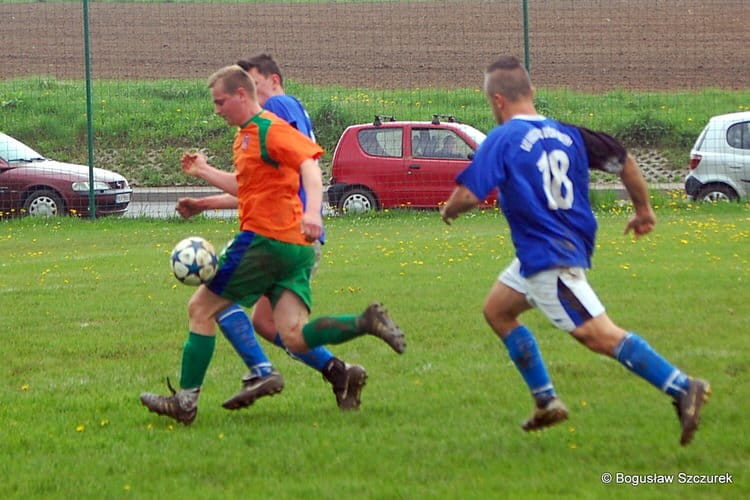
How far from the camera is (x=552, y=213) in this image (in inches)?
210

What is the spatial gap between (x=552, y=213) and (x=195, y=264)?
5.75 ft

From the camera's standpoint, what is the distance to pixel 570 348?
767 centimetres

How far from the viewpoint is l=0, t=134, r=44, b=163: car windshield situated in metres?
18.9

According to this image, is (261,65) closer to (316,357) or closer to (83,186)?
(316,357)

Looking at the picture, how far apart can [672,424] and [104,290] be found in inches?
255

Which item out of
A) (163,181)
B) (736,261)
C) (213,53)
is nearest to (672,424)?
(736,261)

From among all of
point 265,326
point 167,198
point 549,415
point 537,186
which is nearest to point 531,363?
point 549,415

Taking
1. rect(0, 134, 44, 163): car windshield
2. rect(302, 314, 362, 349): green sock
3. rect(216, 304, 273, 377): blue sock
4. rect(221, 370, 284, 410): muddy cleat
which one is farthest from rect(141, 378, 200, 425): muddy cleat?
rect(0, 134, 44, 163): car windshield

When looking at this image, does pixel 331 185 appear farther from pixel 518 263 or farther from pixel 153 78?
pixel 518 263

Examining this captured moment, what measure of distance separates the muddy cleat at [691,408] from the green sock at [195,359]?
230cm

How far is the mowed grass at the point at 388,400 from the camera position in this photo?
510cm

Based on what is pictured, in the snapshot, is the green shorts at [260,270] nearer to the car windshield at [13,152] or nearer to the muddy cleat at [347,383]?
the muddy cleat at [347,383]

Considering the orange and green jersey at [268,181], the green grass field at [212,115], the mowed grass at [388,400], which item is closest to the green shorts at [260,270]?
the orange and green jersey at [268,181]

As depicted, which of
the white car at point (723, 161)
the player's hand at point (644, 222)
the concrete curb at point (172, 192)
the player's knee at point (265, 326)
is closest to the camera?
the player's hand at point (644, 222)
